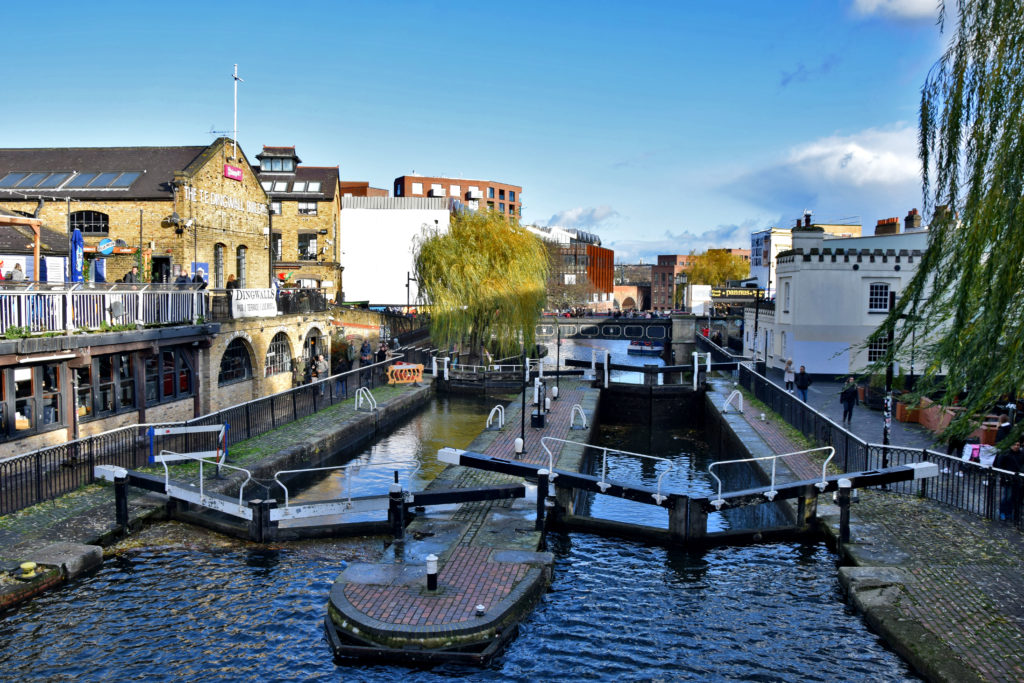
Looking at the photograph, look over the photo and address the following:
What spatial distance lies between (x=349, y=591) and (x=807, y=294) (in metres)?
30.3

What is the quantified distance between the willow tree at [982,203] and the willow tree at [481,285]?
2759 centimetres

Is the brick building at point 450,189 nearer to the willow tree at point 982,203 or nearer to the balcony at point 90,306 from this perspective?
the balcony at point 90,306

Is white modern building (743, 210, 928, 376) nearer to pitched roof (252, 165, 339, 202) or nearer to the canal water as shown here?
the canal water

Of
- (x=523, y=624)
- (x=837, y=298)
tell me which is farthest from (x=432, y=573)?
(x=837, y=298)

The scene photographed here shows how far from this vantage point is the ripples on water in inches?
395

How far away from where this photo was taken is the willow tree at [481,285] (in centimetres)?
3659

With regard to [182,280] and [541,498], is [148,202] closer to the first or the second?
[182,280]

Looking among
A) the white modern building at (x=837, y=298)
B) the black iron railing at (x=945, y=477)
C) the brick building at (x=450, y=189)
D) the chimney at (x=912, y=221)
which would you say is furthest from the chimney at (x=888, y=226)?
the brick building at (x=450, y=189)

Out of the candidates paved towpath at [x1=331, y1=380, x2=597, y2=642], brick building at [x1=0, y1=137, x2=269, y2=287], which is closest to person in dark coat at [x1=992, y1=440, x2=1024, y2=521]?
paved towpath at [x1=331, y1=380, x2=597, y2=642]

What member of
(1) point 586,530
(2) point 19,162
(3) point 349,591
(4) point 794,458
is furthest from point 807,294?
(2) point 19,162

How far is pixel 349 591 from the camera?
11391 millimetres

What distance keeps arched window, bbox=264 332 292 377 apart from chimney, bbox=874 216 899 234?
35144mm

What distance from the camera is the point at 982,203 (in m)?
8.52

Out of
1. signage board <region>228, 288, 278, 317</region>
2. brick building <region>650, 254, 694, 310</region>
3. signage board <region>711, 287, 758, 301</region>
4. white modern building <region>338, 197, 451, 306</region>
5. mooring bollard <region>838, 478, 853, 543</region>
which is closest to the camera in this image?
mooring bollard <region>838, 478, 853, 543</region>
